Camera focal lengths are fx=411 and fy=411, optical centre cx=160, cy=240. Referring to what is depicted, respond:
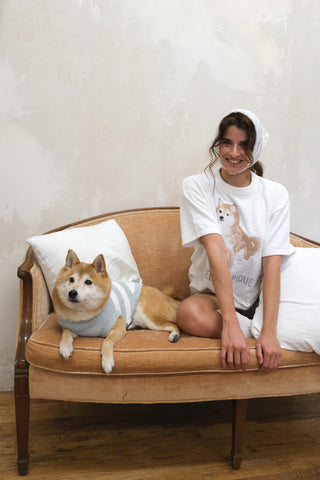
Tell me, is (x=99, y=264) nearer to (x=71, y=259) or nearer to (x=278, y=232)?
(x=71, y=259)

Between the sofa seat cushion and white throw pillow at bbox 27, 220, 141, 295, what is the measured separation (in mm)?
344

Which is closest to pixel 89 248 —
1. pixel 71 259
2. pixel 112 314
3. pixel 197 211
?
pixel 71 259

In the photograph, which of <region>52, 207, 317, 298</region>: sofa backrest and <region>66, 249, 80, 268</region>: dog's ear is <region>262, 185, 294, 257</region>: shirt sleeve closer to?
<region>52, 207, 317, 298</region>: sofa backrest

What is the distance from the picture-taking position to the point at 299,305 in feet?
5.09

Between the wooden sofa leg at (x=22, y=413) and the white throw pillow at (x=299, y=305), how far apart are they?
2.80 ft

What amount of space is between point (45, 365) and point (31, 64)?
1453mm

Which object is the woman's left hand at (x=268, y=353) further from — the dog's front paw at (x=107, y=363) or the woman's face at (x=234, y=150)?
the woman's face at (x=234, y=150)

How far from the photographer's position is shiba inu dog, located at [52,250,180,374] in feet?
4.72

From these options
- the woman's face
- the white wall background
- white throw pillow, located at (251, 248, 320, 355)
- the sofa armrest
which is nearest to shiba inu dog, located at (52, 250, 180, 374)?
the sofa armrest

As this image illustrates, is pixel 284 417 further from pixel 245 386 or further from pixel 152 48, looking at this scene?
pixel 152 48

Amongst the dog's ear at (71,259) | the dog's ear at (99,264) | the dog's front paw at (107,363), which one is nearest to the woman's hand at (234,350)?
the dog's front paw at (107,363)

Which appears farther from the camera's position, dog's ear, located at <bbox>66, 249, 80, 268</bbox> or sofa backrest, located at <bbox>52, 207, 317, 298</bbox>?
sofa backrest, located at <bbox>52, 207, 317, 298</bbox>

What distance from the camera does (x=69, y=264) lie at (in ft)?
5.01

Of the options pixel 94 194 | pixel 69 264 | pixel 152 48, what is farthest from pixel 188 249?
pixel 152 48
